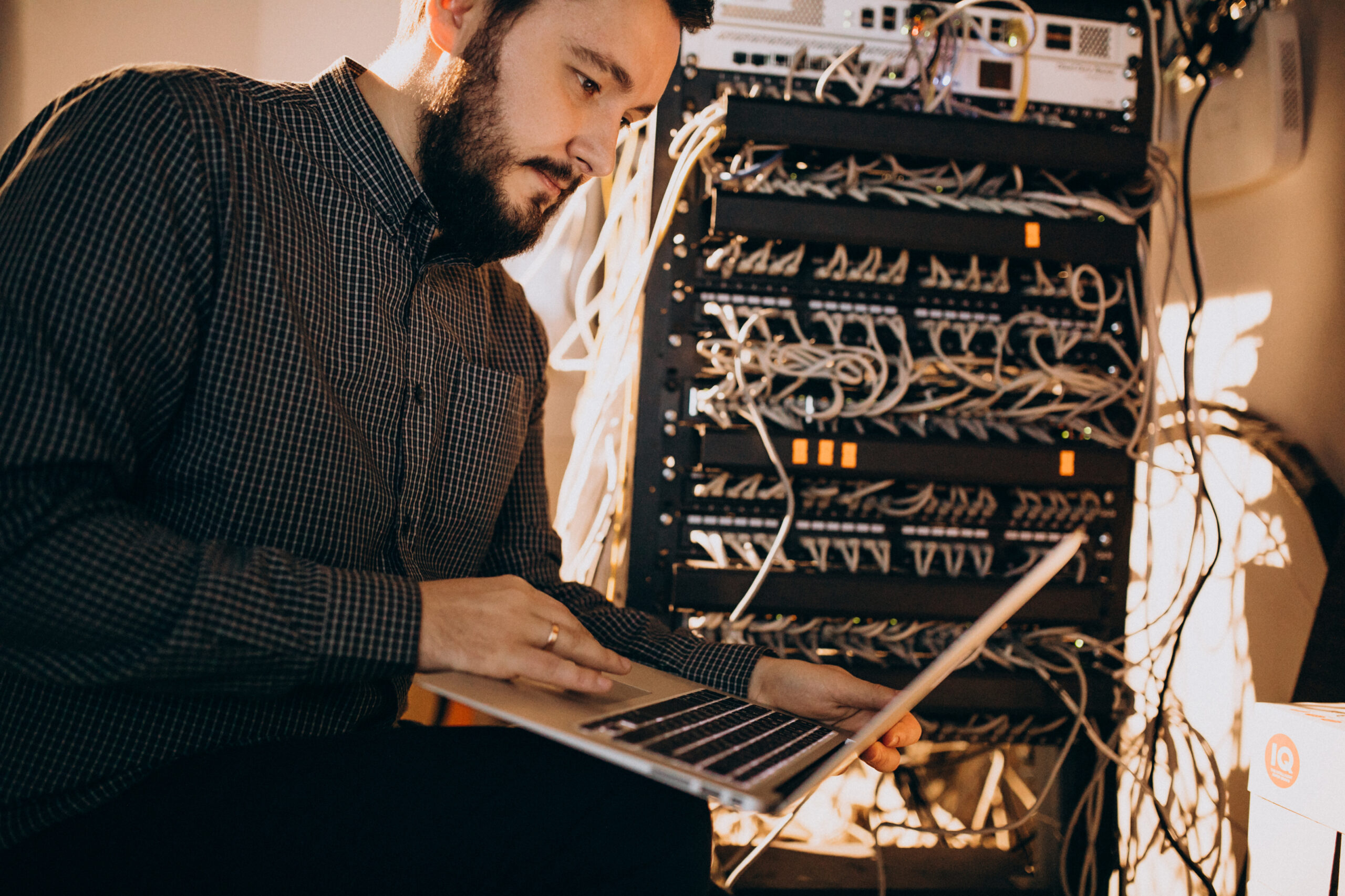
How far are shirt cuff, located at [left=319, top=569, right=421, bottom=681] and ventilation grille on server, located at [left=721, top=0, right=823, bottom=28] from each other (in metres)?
0.91

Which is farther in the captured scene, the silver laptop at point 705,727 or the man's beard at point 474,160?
the man's beard at point 474,160

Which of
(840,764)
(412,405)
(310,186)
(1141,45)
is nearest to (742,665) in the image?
(840,764)

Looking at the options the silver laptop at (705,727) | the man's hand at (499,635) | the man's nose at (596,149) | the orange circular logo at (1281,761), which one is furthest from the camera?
the man's nose at (596,149)

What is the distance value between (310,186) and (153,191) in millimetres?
162

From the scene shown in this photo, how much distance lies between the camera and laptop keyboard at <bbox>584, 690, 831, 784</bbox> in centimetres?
55

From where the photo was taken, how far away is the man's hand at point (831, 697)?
785 mm

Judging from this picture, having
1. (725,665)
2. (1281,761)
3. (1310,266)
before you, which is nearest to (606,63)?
(725,665)

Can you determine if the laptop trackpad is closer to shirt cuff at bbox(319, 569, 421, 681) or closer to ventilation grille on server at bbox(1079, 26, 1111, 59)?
shirt cuff at bbox(319, 569, 421, 681)

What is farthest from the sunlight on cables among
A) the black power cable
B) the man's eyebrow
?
the black power cable

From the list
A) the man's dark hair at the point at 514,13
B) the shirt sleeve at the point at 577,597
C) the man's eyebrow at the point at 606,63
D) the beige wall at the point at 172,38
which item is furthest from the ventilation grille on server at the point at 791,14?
the beige wall at the point at 172,38

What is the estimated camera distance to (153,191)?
2.02 feet

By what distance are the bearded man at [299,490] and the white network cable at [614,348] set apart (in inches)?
9.0

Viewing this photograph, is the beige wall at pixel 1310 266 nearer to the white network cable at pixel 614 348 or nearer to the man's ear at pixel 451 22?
the white network cable at pixel 614 348

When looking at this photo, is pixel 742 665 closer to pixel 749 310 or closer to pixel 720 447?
pixel 720 447
